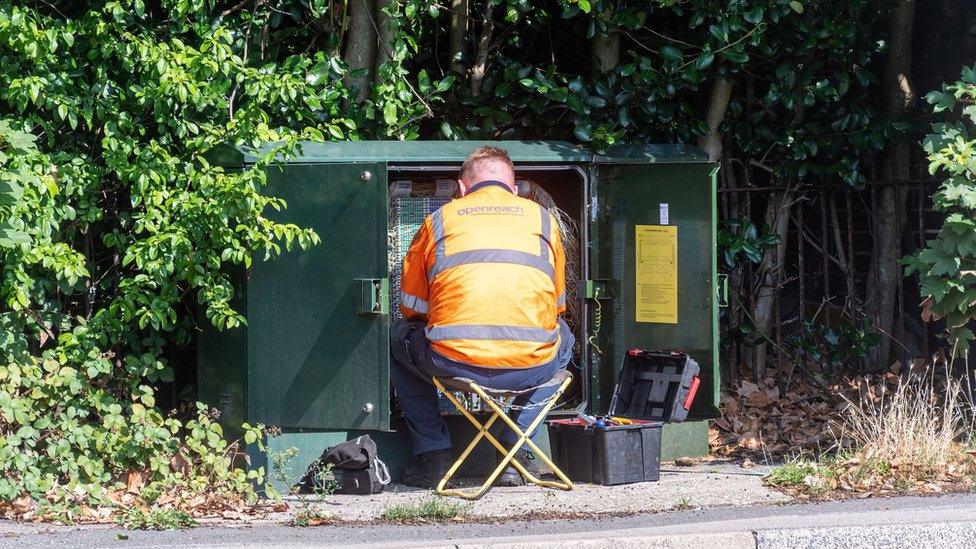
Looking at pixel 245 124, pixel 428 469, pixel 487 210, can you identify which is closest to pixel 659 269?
pixel 487 210

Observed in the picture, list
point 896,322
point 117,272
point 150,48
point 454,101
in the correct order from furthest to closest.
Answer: point 896,322 < point 454,101 < point 117,272 < point 150,48

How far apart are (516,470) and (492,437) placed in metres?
0.47

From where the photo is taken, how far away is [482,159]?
6.75 meters

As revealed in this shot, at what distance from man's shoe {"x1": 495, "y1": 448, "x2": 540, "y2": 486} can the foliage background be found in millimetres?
1325

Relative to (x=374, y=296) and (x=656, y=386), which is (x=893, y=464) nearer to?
(x=656, y=386)

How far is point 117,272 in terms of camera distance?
7.70 meters

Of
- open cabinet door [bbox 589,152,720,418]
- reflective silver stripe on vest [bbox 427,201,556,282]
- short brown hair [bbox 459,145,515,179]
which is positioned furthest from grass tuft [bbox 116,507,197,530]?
open cabinet door [bbox 589,152,720,418]

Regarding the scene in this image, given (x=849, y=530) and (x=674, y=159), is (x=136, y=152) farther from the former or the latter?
(x=849, y=530)

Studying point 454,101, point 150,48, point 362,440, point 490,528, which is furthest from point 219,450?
point 454,101

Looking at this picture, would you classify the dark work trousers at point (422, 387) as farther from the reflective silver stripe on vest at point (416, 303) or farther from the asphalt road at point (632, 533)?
the asphalt road at point (632, 533)

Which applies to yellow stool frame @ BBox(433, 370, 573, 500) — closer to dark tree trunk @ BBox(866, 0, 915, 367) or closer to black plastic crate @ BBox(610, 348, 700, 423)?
black plastic crate @ BBox(610, 348, 700, 423)

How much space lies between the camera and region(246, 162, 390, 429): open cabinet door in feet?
22.4

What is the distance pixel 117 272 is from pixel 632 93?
3197mm

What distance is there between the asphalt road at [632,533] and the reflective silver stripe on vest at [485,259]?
1.31 m
